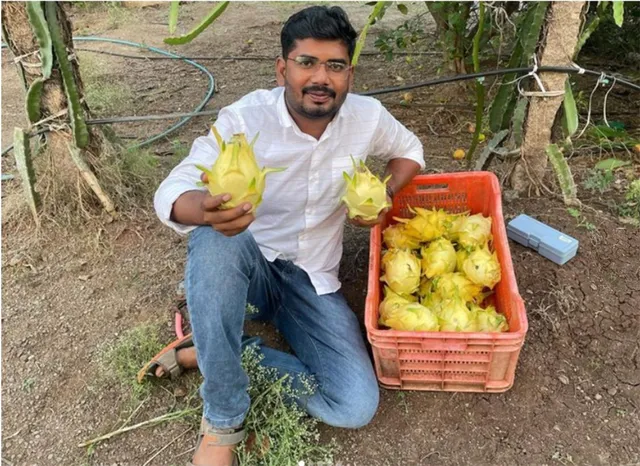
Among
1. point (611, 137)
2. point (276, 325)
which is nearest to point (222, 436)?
point (276, 325)

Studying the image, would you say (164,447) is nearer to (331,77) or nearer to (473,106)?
(331,77)

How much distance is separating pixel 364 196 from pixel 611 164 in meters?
1.62

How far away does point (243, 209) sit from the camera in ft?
4.92

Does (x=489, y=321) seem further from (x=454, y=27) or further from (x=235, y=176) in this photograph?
(x=454, y=27)

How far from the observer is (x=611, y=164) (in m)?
2.78

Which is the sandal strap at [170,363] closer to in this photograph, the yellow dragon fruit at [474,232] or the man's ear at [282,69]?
the man's ear at [282,69]

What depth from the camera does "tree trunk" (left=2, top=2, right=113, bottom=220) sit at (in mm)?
2484

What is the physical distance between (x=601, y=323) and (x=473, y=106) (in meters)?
1.81

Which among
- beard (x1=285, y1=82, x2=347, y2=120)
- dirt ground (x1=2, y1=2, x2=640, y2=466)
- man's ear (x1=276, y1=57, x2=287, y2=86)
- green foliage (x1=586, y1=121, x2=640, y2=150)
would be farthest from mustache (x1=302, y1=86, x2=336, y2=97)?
green foliage (x1=586, y1=121, x2=640, y2=150)

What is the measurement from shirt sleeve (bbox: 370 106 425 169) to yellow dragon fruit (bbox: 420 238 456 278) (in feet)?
1.05

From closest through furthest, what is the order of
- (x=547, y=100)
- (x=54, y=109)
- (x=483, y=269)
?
(x=483, y=269) < (x=547, y=100) < (x=54, y=109)

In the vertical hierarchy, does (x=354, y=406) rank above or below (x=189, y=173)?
below

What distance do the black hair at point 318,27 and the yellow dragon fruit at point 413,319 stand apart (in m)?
0.87

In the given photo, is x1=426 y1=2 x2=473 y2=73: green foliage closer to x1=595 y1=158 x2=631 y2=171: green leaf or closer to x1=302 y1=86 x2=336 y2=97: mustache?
x1=595 y1=158 x2=631 y2=171: green leaf
